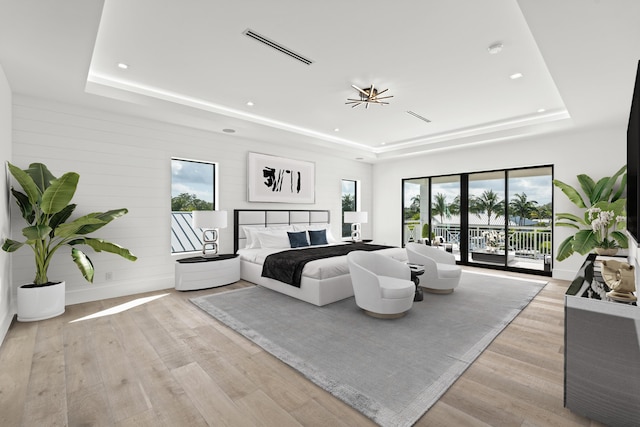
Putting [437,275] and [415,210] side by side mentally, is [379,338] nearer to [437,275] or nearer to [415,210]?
[437,275]

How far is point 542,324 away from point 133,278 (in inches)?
210

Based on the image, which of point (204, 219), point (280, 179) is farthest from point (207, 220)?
point (280, 179)

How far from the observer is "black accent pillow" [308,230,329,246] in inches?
234

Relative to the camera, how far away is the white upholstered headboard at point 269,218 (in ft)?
18.6

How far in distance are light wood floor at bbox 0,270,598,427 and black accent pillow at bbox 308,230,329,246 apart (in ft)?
9.58

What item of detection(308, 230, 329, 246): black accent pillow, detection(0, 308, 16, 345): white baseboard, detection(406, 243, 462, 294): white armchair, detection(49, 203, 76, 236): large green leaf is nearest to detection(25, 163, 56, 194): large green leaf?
detection(49, 203, 76, 236): large green leaf

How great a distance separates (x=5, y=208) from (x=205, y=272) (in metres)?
2.37

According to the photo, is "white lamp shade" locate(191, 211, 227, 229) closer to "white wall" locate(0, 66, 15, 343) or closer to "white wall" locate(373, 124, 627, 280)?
"white wall" locate(0, 66, 15, 343)

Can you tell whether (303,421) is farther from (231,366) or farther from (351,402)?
(231,366)

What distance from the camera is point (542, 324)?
330cm

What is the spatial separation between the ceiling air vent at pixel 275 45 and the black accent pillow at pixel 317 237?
337 cm

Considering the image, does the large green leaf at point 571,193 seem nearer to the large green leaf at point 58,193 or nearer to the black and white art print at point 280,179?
the black and white art print at point 280,179

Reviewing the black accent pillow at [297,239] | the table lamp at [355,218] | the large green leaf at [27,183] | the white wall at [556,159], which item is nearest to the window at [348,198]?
the table lamp at [355,218]

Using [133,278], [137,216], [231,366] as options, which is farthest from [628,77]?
[133,278]
